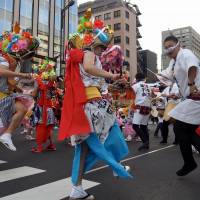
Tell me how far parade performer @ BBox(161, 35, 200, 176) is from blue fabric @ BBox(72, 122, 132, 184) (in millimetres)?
1046

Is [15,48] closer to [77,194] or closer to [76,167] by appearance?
[76,167]

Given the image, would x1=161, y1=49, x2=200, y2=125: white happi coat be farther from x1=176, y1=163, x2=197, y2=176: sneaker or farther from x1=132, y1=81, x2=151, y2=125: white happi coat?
x1=132, y1=81, x2=151, y2=125: white happi coat

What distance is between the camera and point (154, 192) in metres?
4.28

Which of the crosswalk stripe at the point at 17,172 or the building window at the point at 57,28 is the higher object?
the building window at the point at 57,28

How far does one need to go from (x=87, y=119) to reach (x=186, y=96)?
1.53m

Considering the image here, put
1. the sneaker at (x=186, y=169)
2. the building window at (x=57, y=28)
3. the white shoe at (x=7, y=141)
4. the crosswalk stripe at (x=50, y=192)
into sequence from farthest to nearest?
the building window at (x=57, y=28), the white shoe at (x=7, y=141), the sneaker at (x=186, y=169), the crosswalk stripe at (x=50, y=192)

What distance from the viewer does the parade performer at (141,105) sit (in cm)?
874

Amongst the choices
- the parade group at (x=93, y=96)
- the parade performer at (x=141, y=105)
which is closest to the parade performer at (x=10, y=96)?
the parade group at (x=93, y=96)

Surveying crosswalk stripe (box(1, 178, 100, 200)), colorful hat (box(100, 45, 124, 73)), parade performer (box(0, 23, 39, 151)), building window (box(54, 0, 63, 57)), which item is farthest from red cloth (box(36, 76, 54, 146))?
building window (box(54, 0, 63, 57))

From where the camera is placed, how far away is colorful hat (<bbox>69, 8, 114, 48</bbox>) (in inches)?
164

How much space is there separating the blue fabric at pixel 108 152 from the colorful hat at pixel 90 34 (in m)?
1.00

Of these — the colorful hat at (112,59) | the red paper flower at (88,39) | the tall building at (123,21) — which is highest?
the tall building at (123,21)

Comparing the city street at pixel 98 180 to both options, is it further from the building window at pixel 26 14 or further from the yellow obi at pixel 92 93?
the building window at pixel 26 14

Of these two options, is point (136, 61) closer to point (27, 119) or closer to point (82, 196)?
point (27, 119)
